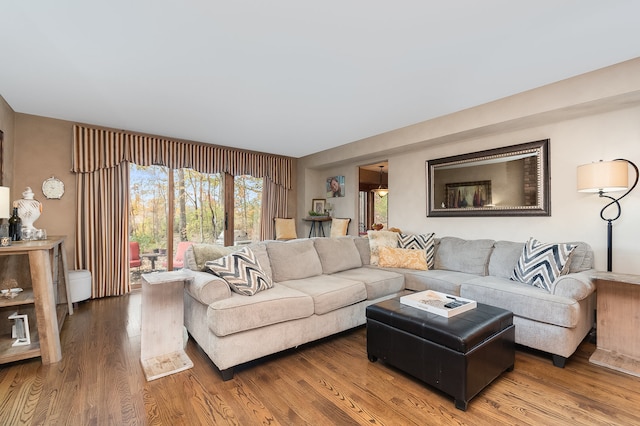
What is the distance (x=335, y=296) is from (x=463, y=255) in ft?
5.87

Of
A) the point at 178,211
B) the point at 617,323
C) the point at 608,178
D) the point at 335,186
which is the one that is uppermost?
the point at 335,186

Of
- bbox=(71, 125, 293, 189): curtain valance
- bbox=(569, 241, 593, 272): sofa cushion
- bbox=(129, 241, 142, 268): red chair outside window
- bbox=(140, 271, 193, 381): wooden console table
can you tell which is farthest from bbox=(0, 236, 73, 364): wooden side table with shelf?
bbox=(569, 241, 593, 272): sofa cushion

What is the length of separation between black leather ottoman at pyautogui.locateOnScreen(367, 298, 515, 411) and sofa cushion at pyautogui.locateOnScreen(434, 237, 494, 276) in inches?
47.5

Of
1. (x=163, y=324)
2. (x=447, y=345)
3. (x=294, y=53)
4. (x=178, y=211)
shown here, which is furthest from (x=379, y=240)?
(x=178, y=211)

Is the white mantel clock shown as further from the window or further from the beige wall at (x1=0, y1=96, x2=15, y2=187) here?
the window

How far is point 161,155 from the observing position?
15.1ft

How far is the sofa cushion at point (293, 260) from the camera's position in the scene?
301 cm

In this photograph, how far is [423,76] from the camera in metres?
2.63

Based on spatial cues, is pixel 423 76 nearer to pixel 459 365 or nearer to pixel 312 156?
pixel 459 365

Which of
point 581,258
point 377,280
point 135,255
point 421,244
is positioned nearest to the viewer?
point 581,258

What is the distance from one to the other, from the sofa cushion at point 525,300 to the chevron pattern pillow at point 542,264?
9cm

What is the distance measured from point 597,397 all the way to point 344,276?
2053 millimetres

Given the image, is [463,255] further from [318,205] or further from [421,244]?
[318,205]

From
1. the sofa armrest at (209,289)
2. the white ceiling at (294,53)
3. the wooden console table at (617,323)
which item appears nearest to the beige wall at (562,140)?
the white ceiling at (294,53)
